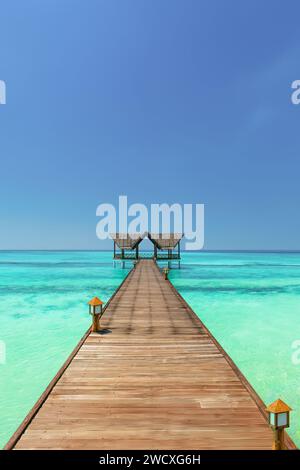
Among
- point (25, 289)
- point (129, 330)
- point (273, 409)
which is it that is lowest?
point (25, 289)

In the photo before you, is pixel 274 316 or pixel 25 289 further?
pixel 25 289

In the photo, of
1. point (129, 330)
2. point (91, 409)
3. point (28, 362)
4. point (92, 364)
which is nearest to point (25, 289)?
point (28, 362)

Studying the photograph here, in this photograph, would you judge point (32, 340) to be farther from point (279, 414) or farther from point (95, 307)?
point (279, 414)

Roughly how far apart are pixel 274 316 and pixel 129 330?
36.7 feet

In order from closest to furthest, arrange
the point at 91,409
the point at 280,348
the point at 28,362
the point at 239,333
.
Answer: the point at 91,409 < the point at 28,362 < the point at 280,348 < the point at 239,333

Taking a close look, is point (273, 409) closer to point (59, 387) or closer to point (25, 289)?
point (59, 387)

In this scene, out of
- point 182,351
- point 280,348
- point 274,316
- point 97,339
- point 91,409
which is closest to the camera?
point 91,409

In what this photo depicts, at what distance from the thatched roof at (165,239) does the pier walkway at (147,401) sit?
31.2 m

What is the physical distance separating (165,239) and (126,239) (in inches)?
239

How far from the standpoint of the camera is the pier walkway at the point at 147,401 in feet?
11.1

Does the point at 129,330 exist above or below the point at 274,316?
above

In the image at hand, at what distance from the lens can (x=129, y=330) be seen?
26.1 ft

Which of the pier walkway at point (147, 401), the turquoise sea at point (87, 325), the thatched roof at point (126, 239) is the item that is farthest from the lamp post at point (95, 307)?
the thatched roof at point (126, 239)

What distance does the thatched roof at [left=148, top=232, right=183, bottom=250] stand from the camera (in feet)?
126
